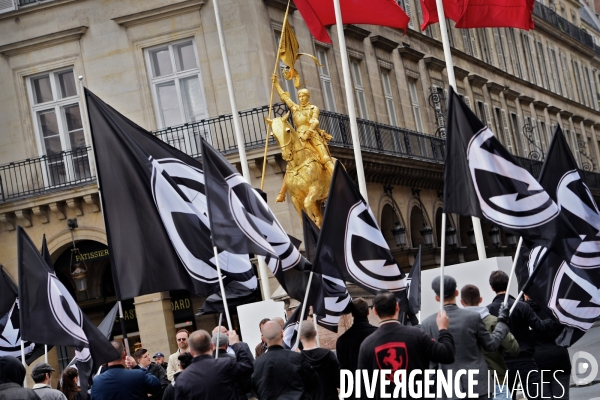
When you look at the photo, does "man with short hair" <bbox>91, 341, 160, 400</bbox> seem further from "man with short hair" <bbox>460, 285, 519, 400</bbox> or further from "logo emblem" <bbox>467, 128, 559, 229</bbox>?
"logo emblem" <bbox>467, 128, 559, 229</bbox>

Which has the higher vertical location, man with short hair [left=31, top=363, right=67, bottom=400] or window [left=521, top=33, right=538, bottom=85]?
window [left=521, top=33, right=538, bottom=85]

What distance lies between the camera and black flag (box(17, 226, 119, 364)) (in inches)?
464

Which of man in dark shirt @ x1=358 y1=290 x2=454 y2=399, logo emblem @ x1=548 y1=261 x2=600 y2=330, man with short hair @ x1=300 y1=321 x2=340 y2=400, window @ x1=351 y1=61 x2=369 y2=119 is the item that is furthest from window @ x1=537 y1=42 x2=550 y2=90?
man in dark shirt @ x1=358 y1=290 x2=454 y2=399

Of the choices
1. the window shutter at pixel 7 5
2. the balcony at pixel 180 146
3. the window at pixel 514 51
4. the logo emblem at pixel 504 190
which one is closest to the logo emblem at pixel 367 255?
the logo emblem at pixel 504 190

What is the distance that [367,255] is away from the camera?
1147 centimetres

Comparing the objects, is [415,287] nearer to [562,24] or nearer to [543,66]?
[543,66]

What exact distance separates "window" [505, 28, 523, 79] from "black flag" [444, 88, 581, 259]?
136 feet

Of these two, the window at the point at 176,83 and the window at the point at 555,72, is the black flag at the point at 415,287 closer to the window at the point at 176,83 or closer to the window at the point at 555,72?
the window at the point at 176,83

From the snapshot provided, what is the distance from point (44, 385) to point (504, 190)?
415 centimetres

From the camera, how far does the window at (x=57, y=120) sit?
3012 cm

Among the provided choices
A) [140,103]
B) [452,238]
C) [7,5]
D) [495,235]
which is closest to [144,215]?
[140,103]

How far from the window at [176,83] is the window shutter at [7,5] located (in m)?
3.41

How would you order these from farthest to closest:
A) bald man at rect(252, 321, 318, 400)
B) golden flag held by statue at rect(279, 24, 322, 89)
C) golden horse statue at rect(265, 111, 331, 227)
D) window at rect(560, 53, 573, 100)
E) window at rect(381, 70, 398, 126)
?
window at rect(560, 53, 573, 100) → window at rect(381, 70, 398, 126) → golden flag held by statue at rect(279, 24, 322, 89) → golden horse statue at rect(265, 111, 331, 227) → bald man at rect(252, 321, 318, 400)

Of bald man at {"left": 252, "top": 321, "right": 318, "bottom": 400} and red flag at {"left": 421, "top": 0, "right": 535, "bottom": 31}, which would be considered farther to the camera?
red flag at {"left": 421, "top": 0, "right": 535, "bottom": 31}
